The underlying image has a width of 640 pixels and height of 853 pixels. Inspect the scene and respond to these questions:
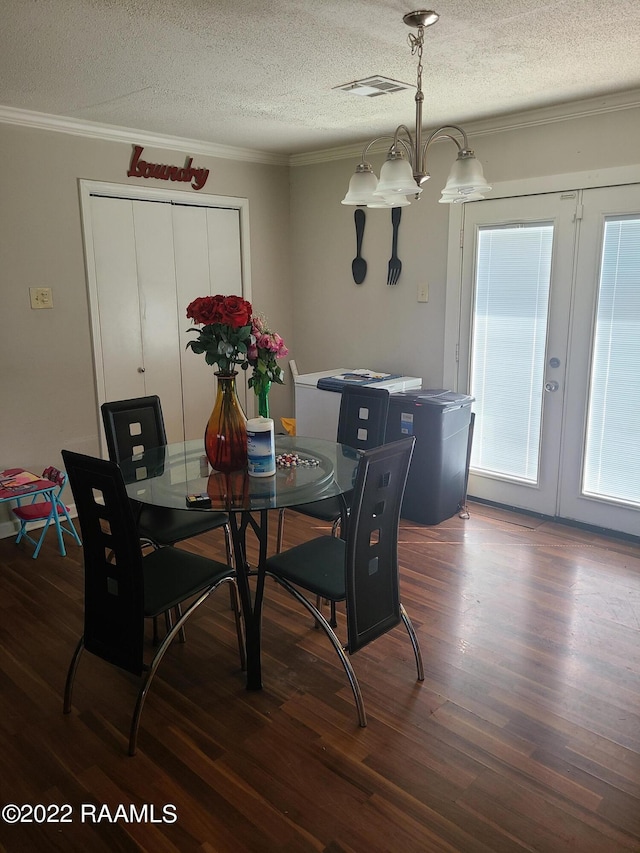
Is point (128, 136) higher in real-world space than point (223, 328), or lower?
higher

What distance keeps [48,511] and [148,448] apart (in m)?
0.93

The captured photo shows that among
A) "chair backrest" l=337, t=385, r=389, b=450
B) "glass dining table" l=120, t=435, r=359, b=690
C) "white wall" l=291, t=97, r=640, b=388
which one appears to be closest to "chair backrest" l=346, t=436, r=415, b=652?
"glass dining table" l=120, t=435, r=359, b=690

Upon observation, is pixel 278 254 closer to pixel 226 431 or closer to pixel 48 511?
pixel 48 511

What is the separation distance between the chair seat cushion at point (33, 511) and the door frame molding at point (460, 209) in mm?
2666

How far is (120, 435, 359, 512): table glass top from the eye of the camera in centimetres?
231

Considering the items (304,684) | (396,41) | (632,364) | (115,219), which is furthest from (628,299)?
(115,219)

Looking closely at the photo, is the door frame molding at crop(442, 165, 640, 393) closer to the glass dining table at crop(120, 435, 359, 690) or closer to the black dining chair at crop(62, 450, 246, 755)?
the glass dining table at crop(120, 435, 359, 690)

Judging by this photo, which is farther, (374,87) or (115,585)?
(374,87)

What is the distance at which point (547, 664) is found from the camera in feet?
8.50

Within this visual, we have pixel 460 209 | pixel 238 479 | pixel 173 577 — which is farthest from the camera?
pixel 460 209

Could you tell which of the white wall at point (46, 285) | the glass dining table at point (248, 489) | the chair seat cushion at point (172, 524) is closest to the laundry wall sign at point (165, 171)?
the white wall at point (46, 285)

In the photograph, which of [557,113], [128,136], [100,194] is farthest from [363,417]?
[128,136]

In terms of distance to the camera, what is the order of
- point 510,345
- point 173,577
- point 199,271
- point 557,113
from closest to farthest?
point 173,577 → point 557,113 → point 510,345 → point 199,271

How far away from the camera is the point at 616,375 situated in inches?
146
